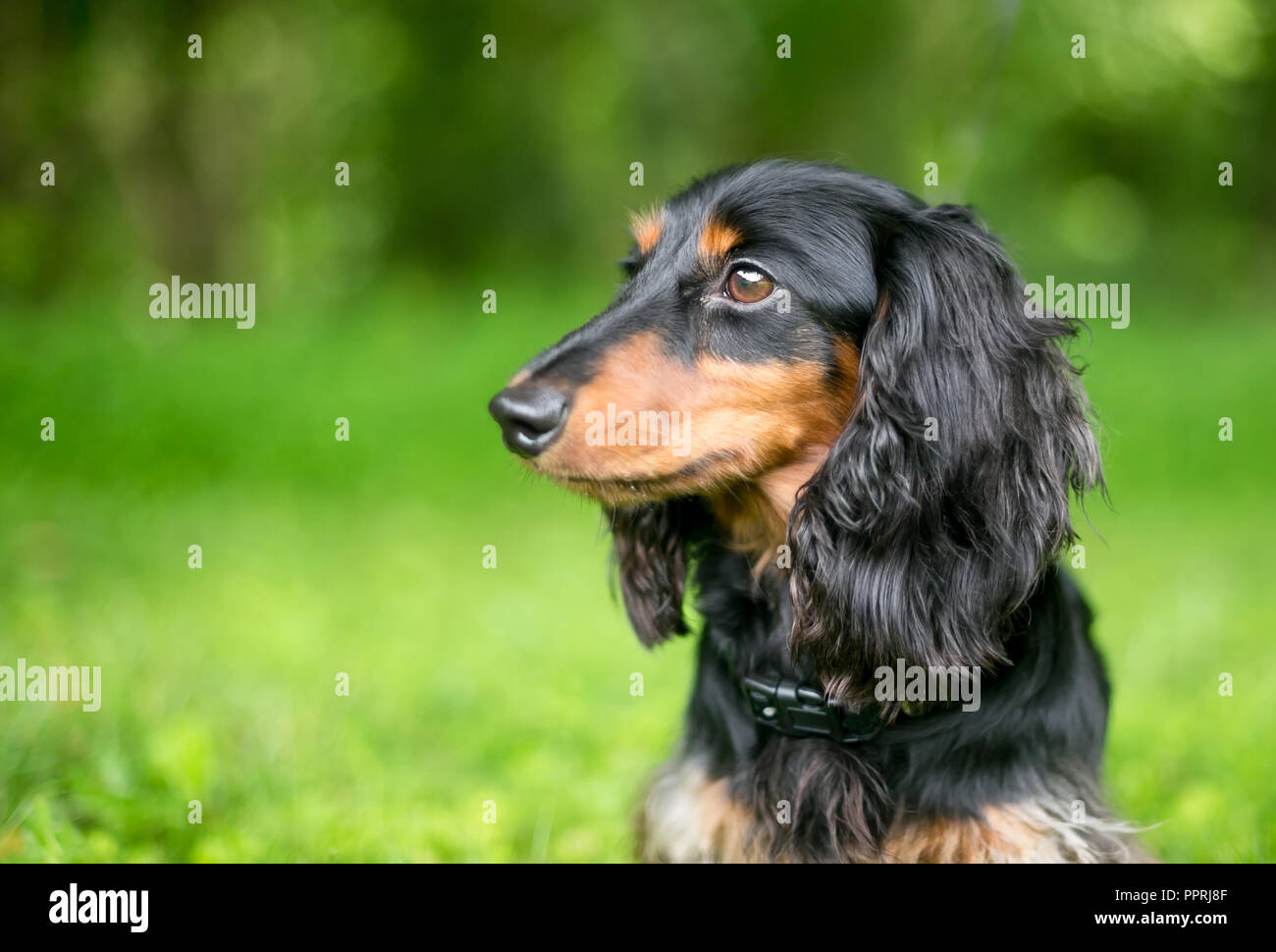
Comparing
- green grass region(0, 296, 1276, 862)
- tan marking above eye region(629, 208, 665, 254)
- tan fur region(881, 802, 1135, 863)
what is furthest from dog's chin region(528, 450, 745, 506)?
tan fur region(881, 802, 1135, 863)

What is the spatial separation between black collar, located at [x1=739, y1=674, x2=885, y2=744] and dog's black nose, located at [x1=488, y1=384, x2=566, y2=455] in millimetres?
781

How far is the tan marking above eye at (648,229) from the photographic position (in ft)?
9.34

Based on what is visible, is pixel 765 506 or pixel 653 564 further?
pixel 653 564

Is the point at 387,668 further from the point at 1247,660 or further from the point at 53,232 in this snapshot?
the point at 53,232

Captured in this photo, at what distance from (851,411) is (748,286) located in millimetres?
378

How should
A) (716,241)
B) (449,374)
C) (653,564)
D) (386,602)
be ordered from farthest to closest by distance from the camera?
(449,374)
(386,602)
(653,564)
(716,241)

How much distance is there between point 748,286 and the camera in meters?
2.60

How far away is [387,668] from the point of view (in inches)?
187
